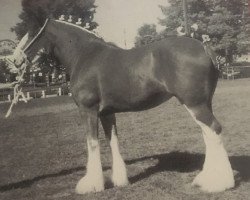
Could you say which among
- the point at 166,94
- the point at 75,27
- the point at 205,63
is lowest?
the point at 166,94

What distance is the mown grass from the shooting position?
694 centimetres

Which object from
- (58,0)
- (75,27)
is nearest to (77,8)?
(58,0)

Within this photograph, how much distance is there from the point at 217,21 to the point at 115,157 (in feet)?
111

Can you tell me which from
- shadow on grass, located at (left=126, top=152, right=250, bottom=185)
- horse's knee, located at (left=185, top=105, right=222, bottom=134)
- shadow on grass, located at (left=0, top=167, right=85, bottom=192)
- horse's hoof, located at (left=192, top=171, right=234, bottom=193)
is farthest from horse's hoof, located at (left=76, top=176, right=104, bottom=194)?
horse's knee, located at (left=185, top=105, right=222, bottom=134)

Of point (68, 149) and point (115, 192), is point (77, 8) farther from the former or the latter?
point (115, 192)

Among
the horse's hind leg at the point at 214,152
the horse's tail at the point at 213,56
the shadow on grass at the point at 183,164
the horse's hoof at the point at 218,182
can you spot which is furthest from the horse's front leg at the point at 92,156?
the horse's tail at the point at 213,56

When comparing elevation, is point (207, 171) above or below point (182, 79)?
below

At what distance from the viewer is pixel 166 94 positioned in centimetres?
668

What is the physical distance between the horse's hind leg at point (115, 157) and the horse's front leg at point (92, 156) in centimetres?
37

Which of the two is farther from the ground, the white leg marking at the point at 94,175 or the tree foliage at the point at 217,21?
the tree foliage at the point at 217,21

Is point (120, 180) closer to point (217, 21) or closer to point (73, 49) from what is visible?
point (73, 49)

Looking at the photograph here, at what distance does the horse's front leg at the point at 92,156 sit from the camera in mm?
6938

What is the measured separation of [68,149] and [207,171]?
5.34 m

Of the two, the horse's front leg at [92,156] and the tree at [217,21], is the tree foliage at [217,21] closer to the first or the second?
the tree at [217,21]
